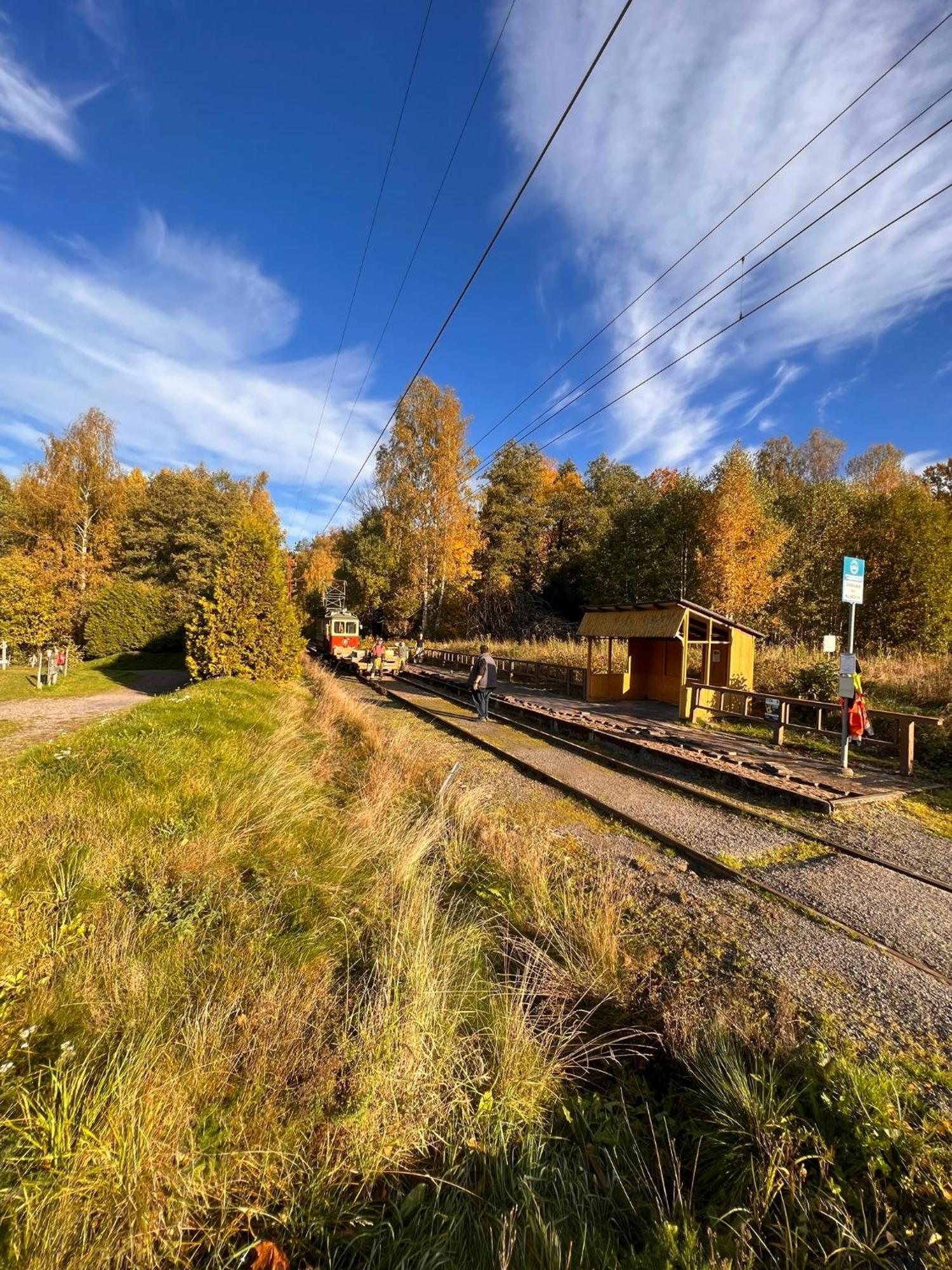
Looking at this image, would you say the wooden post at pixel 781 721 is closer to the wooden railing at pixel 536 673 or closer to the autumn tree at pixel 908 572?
the wooden railing at pixel 536 673

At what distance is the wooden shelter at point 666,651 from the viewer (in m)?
13.9

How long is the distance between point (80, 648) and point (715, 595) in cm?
3142

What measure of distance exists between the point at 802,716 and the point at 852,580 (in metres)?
5.65

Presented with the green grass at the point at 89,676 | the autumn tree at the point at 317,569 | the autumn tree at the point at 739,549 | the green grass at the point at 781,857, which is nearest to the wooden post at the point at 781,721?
the green grass at the point at 781,857

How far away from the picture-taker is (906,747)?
29.1 ft

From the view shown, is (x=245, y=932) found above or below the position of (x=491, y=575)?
below

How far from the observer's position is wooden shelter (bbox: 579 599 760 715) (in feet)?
45.5

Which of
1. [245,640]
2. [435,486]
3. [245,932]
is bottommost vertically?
[245,932]

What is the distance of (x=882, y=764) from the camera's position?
31.7 ft

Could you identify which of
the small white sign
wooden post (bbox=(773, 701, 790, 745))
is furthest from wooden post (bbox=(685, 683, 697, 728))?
the small white sign

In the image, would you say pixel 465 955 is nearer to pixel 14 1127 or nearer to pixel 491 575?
pixel 14 1127

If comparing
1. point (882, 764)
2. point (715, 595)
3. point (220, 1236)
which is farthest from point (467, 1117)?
point (715, 595)

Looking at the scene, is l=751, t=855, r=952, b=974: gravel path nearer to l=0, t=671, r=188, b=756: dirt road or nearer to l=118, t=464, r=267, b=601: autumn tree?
l=0, t=671, r=188, b=756: dirt road

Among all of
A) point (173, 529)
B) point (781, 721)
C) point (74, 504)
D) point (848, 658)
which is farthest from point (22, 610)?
point (848, 658)
